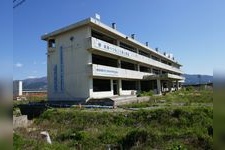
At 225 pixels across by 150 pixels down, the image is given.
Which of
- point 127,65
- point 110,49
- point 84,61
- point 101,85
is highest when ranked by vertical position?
point 110,49

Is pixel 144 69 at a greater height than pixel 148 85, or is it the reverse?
pixel 144 69

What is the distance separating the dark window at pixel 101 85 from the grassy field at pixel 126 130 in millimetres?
9777

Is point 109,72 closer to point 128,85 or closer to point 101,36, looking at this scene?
point 101,36

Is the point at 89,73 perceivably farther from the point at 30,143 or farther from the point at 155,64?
the point at 155,64

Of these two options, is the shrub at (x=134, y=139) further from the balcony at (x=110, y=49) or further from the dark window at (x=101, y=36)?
the dark window at (x=101, y=36)

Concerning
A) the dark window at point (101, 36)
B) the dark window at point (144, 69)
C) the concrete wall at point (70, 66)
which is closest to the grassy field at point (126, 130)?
the concrete wall at point (70, 66)

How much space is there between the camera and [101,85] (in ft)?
102

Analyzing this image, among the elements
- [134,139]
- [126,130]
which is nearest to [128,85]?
[126,130]

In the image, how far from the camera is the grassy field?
9863mm

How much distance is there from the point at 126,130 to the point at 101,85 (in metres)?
17.7

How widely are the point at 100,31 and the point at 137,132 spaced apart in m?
20.3

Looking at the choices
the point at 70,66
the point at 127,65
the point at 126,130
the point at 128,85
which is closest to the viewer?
the point at 126,130

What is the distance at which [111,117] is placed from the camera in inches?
642

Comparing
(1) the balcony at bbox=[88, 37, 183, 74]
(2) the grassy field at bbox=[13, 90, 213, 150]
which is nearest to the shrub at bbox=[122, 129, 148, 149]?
(2) the grassy field at bbox=[13, 90, 213, 150]
